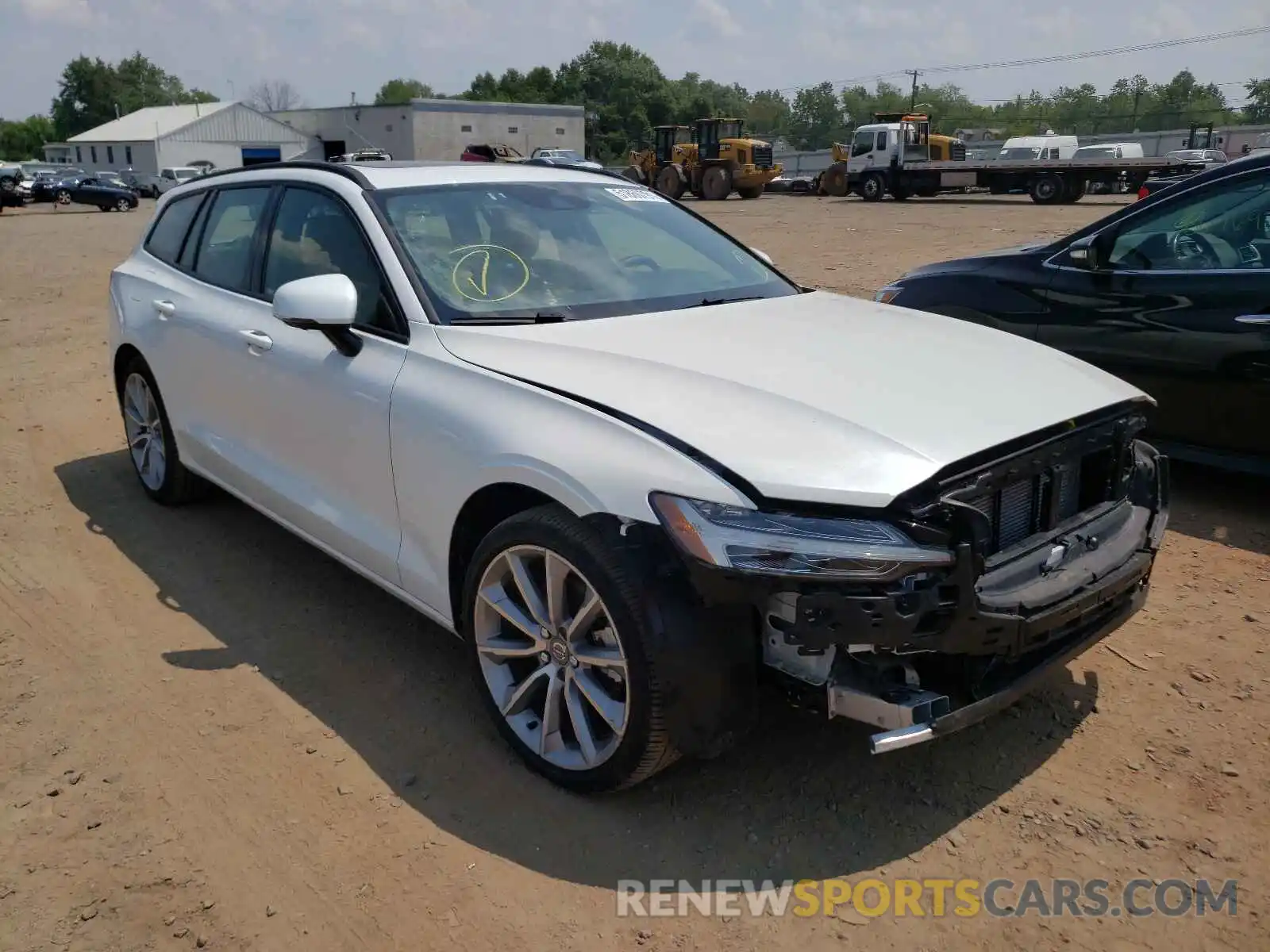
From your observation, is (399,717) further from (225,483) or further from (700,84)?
(700,84)

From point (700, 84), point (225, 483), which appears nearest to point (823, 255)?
point (225, 483)

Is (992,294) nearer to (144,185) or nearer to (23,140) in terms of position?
(144,185)

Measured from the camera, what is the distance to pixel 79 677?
3.68 m

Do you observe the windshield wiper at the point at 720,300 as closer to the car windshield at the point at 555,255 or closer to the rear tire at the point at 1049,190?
the car windshield at the point at 555,255

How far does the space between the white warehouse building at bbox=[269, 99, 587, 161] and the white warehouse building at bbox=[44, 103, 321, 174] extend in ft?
5.99

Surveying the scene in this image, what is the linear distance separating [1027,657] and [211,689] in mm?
2694

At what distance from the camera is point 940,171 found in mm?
32375

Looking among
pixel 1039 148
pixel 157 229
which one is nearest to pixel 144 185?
pixel 1039 148

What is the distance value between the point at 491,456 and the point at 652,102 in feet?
342

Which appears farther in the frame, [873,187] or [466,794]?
[873,187]

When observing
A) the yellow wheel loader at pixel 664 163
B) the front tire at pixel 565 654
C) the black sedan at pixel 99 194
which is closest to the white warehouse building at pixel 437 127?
the yellow wheel loader at pixel 664 163

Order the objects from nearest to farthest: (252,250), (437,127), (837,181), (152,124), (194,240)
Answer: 1. (252,250)
2. (194,240)
3. (837,181)
4. (437,127)
5. (152,124)

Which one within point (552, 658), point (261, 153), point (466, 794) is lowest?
point (466, 794)

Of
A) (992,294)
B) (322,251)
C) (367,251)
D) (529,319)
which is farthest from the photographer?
(992,294)
